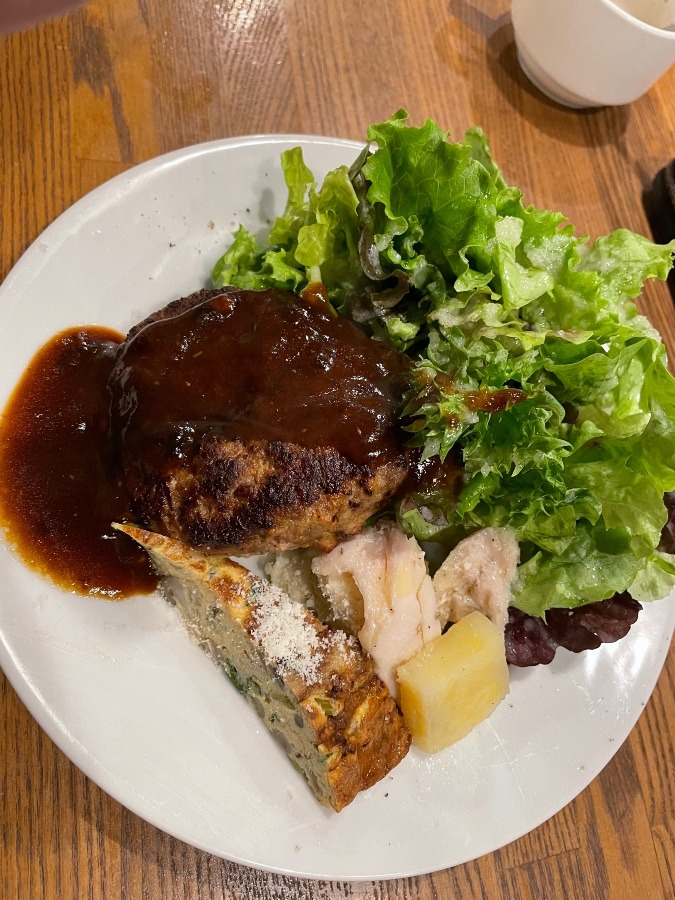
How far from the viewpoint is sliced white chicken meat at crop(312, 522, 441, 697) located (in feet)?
7.57

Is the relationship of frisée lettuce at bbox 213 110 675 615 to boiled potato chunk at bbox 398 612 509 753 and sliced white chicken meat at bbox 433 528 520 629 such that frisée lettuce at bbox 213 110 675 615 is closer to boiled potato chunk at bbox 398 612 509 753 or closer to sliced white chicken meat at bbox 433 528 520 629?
sliced white chicken meat at bbox 433 528 520 629

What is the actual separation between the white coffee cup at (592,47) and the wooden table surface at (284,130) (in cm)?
17

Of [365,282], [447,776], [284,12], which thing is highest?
[284,12]

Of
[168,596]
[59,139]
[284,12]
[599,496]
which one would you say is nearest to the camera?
[168,596]

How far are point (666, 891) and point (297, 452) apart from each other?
2.32m

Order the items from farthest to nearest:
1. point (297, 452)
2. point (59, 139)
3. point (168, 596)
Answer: point (59, 139) → point (168, 596) → point (297, 452)

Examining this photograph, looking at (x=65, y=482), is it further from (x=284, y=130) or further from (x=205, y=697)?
(x=284, y=130)

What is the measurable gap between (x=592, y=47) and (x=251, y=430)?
266 centimetres

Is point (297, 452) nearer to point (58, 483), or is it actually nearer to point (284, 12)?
point (58, 483)

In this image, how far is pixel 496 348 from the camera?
7.97 feet

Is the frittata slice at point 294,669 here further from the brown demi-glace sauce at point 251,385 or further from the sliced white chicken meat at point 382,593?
the brown demi-glace sauce at point 251,385

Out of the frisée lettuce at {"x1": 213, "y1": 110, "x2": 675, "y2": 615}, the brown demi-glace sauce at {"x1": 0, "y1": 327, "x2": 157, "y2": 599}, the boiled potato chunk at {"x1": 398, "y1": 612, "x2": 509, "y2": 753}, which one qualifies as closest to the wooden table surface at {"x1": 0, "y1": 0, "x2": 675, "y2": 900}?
the brown demi-glace sauce at {"x1": 0, "y1": 327, "x2": 157, "y2": 599}

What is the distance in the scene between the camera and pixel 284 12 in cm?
330

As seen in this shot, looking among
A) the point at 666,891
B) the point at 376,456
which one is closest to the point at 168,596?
the point at 376,456
